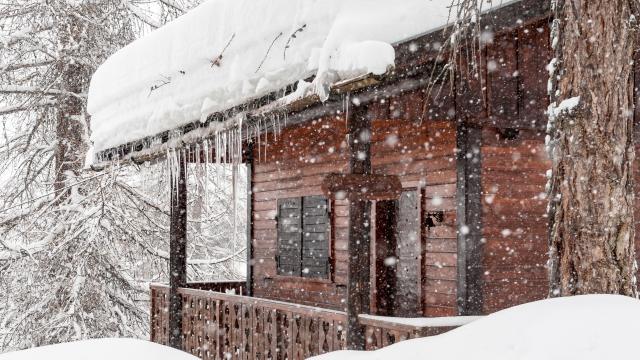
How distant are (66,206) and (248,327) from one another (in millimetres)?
6904

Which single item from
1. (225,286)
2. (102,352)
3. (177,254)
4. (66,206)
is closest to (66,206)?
(66,206)

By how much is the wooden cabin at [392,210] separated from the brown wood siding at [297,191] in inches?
1.2

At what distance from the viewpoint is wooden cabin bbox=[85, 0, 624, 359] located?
6.52 m

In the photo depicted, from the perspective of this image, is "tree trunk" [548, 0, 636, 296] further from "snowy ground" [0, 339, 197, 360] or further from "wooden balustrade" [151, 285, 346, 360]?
"wooden balustrade" [151, 285, 346, 360]

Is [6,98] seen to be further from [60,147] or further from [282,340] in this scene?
[282,340]

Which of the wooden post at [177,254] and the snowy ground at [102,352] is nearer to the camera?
the snowy ground at [102,352]

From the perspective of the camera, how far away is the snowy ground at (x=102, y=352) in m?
3.43

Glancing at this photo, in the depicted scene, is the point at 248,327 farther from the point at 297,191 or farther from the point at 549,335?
the point at 549,335

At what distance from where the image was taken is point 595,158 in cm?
448

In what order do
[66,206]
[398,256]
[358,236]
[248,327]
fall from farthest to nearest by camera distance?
[66,206]
[398,256]
[248,327]
[358,236]

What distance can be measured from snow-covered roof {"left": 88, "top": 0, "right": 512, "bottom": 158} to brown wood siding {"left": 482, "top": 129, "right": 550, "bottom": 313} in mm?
2733

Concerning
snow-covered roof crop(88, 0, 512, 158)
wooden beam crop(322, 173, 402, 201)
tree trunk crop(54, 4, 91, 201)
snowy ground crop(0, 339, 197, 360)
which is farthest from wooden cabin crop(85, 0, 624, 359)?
tree trunk crop(54, 4, 91, 201)

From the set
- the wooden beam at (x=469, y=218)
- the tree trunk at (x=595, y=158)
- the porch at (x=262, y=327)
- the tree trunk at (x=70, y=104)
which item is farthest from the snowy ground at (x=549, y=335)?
the tree trunk at (x=70, y=104)

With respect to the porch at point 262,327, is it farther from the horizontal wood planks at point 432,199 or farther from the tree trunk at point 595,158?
the tree trunk at point 595,158
